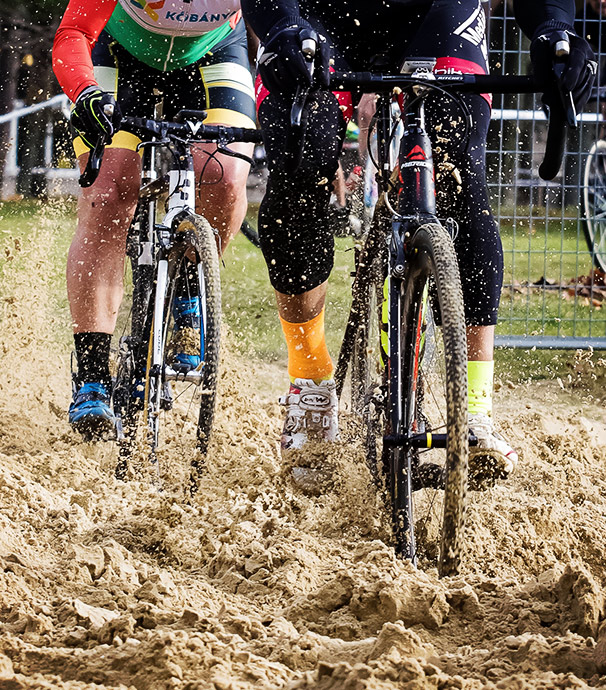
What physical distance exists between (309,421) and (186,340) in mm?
538

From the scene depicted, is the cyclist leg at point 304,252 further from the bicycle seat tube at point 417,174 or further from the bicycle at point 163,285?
the bicycle seat tube at point 417,174

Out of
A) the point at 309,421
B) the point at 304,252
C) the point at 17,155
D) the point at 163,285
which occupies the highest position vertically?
the point at 17,155

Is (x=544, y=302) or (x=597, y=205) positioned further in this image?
(x=597, y=205)

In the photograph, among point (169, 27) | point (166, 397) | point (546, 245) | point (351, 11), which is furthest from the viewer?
point (546, 245)

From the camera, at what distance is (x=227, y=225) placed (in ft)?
12.3

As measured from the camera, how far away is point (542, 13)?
249 cm

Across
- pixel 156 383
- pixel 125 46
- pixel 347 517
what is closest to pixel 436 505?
pixel 347 517

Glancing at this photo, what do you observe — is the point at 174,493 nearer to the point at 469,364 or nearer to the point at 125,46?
the point at 469,364

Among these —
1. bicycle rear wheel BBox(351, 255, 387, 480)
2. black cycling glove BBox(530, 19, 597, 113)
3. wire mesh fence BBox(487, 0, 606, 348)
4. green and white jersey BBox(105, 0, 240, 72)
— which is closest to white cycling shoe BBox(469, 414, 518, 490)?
bicycle rear wheel BBox(351, 255, 387, 480)

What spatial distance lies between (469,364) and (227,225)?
4.76 feet

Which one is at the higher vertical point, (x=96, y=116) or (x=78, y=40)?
(x=78, y=40)

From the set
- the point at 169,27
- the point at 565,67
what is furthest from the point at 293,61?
the point at 169,27

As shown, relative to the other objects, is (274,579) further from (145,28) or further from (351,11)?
(145,28)

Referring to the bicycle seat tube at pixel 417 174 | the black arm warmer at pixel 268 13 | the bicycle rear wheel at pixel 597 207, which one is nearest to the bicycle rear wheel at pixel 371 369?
the bicycle seat tube at pixel 417 174
